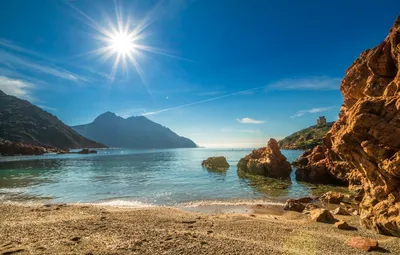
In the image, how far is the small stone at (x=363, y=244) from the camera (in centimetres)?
1184

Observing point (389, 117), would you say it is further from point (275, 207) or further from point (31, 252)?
point (31, 252)

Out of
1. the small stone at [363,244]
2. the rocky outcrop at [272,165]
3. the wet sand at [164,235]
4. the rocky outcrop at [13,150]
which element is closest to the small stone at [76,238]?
the wet sand at [164,235]

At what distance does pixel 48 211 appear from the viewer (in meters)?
20.7

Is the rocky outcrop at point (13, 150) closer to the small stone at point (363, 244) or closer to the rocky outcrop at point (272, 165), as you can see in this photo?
the rocky outcrop at point (272, 165)

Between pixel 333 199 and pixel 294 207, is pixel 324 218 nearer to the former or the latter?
pixel 294 207

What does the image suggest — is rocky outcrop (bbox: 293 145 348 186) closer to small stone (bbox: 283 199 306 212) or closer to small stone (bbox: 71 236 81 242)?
small stone (bbox: 283 199 306 212)

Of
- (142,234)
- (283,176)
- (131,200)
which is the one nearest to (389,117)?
(142,234)

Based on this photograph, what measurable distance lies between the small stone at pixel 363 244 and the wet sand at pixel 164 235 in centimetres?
42

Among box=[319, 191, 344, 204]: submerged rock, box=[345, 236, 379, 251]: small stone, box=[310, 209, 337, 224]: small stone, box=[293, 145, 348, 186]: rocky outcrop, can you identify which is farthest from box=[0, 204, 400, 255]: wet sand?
box=[293, 145, 348, 186]: rocky outcrop

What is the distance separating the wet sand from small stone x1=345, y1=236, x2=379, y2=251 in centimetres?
42

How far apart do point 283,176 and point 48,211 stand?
50.4m

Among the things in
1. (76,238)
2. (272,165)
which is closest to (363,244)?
(76,238)

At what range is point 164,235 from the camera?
13469 millimetres

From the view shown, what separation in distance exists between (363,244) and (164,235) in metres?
11.8
